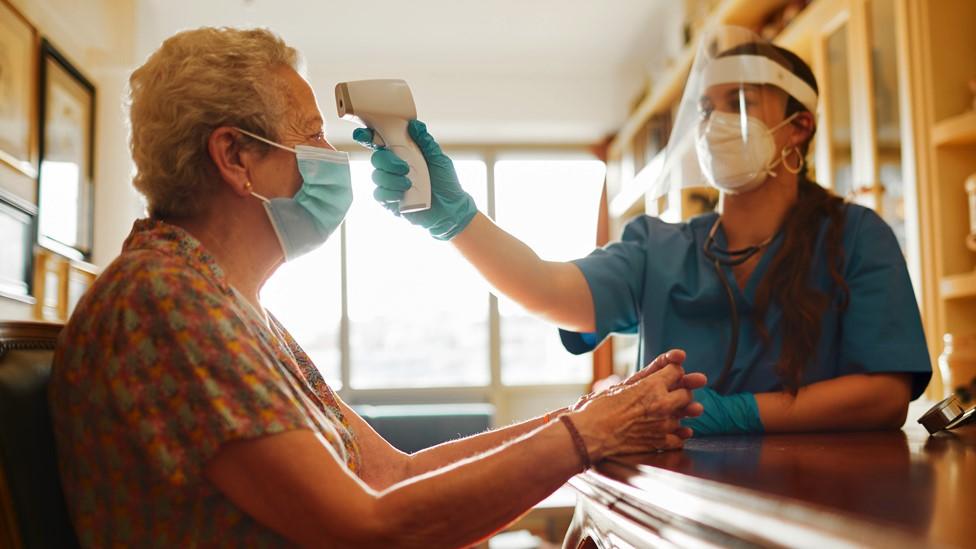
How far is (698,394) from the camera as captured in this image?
4.10 ft

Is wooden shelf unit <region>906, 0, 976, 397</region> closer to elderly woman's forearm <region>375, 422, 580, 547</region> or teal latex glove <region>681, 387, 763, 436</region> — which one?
teal latex glove <region>681, 387, 763, 436</region>

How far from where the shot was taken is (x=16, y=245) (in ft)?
10.5

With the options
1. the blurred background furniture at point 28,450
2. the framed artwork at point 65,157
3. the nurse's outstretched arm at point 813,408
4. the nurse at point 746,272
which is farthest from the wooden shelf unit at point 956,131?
the framed artwork at point 65,157

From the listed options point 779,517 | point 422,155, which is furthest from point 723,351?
point 779,517

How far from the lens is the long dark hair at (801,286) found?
1332 mm

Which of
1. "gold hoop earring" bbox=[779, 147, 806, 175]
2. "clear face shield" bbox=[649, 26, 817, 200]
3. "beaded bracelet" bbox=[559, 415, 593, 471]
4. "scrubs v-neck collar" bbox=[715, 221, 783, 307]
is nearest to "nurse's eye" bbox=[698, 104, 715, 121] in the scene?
"clear face shield" bbox=[649, 26, 817, 200]

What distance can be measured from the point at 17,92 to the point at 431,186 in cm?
252

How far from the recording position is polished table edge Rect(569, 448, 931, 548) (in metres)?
0.47

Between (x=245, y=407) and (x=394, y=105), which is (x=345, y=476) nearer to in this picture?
(x=245, y=407)

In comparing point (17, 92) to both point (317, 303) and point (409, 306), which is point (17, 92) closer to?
point (317, 303)

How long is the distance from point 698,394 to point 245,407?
2.18 feet

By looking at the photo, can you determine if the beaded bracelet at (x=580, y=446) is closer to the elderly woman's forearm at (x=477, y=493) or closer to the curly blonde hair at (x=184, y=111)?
the elderly woman's forearm at (x=477, y=493)

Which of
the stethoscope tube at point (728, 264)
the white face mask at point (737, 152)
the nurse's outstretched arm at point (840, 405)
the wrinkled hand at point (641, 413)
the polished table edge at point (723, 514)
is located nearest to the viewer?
the polished table edge at point (723, 514)

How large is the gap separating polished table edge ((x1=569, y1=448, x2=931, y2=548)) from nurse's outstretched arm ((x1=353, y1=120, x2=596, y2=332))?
2.02 feet
